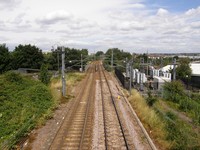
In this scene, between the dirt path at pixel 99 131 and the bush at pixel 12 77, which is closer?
the dirt path at pixel 99 131

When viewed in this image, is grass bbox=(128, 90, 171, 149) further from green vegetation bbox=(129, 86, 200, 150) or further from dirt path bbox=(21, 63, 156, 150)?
dirt path bbox=(21, 63, 156, 150)

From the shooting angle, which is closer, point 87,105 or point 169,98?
point 87,105

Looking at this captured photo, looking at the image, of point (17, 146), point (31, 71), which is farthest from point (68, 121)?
point (31, 71)

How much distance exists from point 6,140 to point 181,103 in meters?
20.0

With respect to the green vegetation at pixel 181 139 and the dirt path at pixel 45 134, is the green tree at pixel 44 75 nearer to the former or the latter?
the dirt path at pixel 45 134

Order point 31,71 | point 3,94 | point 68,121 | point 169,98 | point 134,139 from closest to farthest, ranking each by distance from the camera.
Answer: point 134,139, point 68,121, point 3,94, point 169,98, point 31,71

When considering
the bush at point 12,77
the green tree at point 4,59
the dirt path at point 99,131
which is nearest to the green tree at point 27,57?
the green tree at point 4,59

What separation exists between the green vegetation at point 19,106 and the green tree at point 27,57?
35426 millimetres

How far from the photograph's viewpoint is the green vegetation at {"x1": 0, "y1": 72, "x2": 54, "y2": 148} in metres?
16.8

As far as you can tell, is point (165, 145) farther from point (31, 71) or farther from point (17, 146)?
point (31, 71)

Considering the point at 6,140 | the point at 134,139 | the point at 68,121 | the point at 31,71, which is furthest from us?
the point at 31,71

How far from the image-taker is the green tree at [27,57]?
2534 inches

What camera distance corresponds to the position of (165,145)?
1538 cm

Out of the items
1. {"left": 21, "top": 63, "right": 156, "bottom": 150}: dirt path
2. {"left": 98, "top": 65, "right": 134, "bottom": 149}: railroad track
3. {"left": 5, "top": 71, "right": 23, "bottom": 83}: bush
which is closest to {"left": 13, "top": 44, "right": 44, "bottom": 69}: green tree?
{"left": 5, "top": 71, "right": 23, "bottom": 83}: bush
